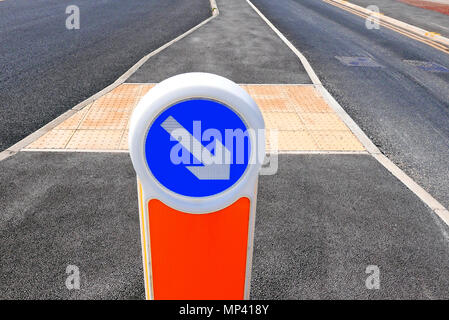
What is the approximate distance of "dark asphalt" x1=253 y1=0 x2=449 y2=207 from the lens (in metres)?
6.36

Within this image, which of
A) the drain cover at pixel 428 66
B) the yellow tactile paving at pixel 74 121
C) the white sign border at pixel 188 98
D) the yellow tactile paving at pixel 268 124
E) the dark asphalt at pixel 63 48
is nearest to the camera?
the white sign border at pixel 188 98

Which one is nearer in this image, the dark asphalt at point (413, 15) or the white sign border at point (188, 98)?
the white sign border at point (188, 98)

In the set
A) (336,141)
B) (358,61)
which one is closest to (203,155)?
(336,141)

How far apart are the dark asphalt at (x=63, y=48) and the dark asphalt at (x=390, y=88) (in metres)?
5.15

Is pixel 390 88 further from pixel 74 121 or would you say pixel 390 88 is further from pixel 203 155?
pixel 203 155

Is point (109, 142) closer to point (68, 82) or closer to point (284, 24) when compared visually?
point (68, 82)

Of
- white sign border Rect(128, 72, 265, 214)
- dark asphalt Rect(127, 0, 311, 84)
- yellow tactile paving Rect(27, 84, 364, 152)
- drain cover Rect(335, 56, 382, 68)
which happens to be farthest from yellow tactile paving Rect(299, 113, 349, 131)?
white sign border Rect(128, 72, 265, 214)

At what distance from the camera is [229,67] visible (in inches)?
400

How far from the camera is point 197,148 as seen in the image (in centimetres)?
202

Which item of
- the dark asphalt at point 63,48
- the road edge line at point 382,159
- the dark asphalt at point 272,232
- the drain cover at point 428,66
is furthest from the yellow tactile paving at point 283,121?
the drain cover at point 428,66

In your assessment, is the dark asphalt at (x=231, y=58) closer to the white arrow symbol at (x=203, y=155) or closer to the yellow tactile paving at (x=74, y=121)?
the yellow tactile paving at (x=74, y=121)

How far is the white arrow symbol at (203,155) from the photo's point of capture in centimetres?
199

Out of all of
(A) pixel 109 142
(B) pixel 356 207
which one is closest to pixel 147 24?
(A) pixel 109 142
